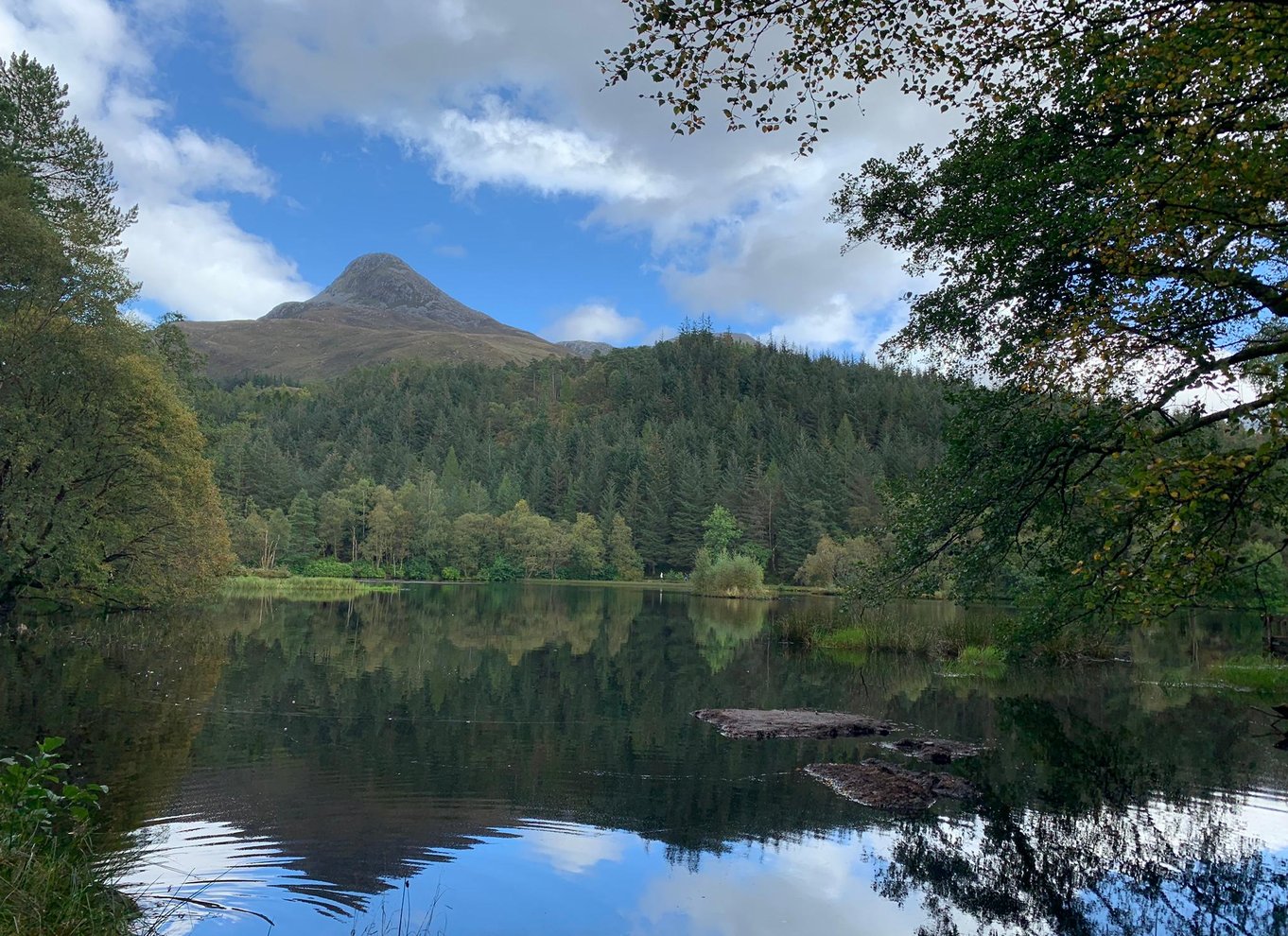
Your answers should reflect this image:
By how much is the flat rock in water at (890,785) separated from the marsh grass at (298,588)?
2144 inches

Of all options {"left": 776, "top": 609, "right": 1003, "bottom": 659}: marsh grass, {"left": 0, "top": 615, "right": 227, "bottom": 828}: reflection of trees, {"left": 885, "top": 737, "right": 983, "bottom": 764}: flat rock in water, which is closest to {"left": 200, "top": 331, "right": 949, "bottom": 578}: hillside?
{"left": 776, "top": 609, "right": 1003, "bottom": 659}: marsh grass

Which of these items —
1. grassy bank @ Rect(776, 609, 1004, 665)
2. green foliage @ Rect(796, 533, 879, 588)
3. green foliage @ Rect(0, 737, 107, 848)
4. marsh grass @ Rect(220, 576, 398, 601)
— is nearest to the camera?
Result: green foliage @ Rect(0, 737, 107, 848)

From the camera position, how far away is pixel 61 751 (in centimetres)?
1398

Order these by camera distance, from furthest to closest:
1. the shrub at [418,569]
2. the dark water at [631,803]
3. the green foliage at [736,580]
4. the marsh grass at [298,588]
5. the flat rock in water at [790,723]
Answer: the shrub at [418,569] → the green foliage at [736,580] → the marsh grass at [298,588] → the flat rock in water at [790,723] → the dark water at [631,803]

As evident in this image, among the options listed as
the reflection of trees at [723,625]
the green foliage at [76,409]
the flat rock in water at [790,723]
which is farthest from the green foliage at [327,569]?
the flat rock in water at [790,723]

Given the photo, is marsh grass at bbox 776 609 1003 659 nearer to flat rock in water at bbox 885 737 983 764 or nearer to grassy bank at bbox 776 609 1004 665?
grassy bank at bbox 776 609 1004 665

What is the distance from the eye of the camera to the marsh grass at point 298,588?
64.2 metres

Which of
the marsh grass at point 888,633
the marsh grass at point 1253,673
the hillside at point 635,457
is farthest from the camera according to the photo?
the hillside at point 635,457

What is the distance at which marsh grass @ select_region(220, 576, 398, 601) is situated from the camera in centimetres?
6419

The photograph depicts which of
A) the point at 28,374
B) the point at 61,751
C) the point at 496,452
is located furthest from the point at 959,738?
the point at 496,452

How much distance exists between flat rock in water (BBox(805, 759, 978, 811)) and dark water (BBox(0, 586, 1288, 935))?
42 centimetres

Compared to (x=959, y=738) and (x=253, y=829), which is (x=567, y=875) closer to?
(x=253, y=829)

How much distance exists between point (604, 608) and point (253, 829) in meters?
51.2

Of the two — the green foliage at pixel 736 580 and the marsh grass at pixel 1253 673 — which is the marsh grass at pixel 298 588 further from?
the marsh grass at pixel 1253 673
